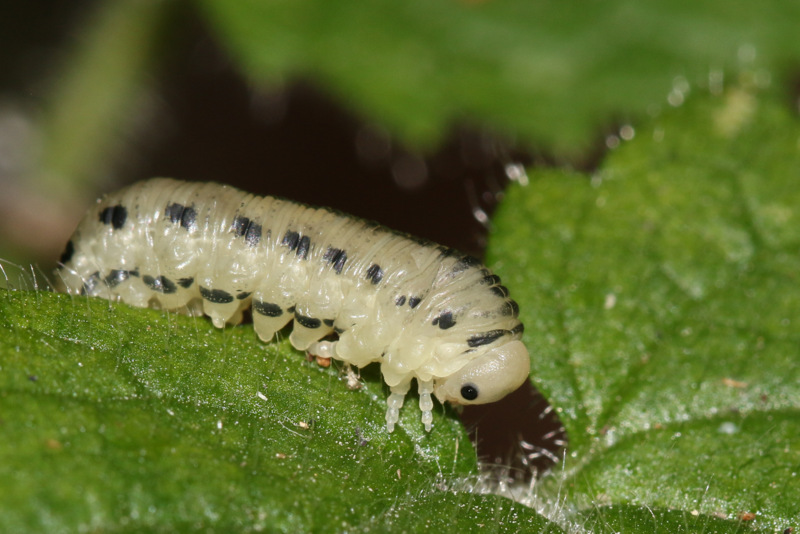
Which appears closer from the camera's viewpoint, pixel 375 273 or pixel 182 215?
pixel 375 273

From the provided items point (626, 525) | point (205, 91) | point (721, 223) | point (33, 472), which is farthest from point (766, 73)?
point (33, 472)

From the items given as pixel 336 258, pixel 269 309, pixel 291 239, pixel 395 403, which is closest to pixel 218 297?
pixel 269 309

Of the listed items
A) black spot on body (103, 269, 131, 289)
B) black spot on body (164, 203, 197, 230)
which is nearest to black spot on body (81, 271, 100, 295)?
black spot on body (103, 269, 131, 289)

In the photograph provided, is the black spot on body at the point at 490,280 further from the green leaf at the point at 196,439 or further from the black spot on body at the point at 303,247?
the black spot on body at the point at 303,247

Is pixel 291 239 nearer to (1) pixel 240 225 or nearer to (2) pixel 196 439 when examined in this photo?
(1) pixel 240 225

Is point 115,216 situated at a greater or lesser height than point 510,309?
lesser

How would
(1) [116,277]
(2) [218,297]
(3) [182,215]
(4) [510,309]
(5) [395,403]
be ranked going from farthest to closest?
(1) [116,277]
(3) [182,215]
(2) [218,297]
(4) [510,309]
(5) [395,403]
